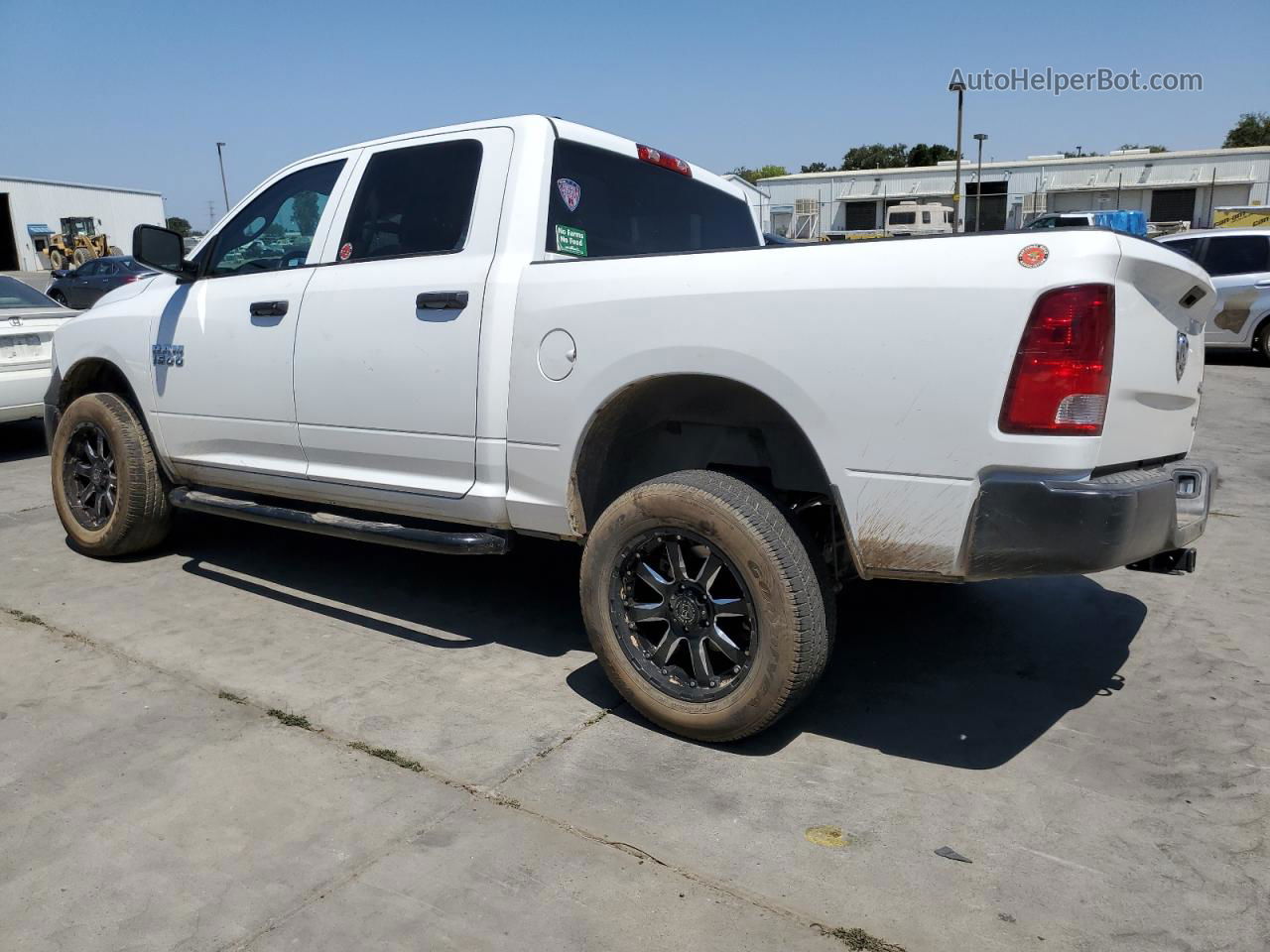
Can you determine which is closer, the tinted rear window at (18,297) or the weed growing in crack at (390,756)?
the weed growing in crack at (390,756)

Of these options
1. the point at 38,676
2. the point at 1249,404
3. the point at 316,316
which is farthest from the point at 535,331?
the point at 1249,404

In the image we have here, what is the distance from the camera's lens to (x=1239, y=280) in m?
12.8

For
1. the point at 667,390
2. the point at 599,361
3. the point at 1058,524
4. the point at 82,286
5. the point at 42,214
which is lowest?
the point at 1058,524

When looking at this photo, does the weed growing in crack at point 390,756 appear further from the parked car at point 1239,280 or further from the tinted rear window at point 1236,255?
the tinted rear window at point 1236,255

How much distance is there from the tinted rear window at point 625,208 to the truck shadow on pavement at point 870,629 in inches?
64.3

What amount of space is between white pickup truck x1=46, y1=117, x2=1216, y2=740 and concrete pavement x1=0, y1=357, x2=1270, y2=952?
0.45 meters

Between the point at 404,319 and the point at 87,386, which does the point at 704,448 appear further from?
the point at 87,386

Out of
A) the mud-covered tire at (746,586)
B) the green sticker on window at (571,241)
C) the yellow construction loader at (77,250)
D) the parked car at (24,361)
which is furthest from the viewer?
the yellow construction loader at (77,250)

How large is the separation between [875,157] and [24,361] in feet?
307

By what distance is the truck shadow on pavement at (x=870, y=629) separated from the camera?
3.40m

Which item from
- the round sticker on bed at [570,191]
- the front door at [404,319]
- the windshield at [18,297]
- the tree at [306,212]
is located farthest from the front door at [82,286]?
the round sticker on bed at [570,191]

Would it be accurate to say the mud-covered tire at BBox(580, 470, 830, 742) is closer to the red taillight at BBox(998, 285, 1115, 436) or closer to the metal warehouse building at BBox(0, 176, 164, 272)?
the red taillight at BBox(998, 285, 1115, 436)

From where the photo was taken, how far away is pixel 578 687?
3.72 meters

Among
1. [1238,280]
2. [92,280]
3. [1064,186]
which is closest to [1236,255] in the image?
[1238,280]
